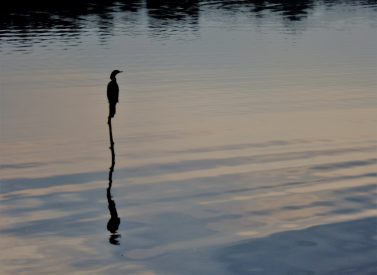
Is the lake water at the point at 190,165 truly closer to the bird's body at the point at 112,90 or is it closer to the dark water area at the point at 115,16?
the bird's body at the point at 112,90

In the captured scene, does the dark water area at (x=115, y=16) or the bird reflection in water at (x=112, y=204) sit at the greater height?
the bird reflection in water at (x=112, y=204)

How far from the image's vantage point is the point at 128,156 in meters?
25.2

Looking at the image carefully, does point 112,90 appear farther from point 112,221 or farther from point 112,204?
point 112,221

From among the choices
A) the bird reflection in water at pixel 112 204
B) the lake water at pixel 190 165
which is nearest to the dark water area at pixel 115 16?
the lake water at pixel 190 165

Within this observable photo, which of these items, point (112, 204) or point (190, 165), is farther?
point (190, 165)

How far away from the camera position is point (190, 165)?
23906 mm

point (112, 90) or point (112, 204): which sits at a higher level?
point (112, 90)

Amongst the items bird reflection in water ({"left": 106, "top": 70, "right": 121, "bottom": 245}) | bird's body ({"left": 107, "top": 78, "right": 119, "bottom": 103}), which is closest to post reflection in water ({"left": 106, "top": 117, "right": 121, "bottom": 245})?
bird reflection in water ({"left": 106, "top": 70, "right": 121, "bottom": 245})

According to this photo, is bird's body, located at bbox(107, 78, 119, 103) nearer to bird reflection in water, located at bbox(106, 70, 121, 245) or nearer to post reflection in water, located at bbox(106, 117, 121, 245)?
bird reflection in water, located at bbox(106, 70, 121, 245)

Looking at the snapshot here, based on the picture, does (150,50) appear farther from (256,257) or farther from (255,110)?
(256,257)

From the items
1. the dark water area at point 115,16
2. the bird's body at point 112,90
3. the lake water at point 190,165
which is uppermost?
the bird's body at point 112,90

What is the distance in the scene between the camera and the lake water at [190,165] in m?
16.1

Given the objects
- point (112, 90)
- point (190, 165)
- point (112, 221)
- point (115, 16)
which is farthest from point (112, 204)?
point (115, 16)

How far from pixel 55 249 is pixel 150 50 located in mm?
47154
